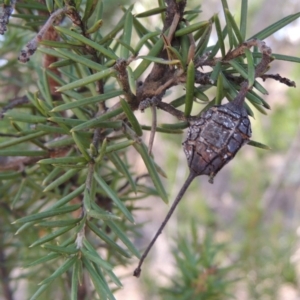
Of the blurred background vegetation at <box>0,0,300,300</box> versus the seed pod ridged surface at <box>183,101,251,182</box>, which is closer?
the seed pod ridged surface at <box>183,101,251,182</box>

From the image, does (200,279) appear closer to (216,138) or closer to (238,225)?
(216,138)

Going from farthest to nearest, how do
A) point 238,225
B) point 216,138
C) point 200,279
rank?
point 238,225 < point 200,279 < point 216,138

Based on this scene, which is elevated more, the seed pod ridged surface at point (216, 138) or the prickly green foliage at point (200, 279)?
the seed pod ridged surface at point (216, 138)

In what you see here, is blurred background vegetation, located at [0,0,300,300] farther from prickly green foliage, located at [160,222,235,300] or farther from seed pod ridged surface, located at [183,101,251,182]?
seed pod ridged surface, located at [183,101,251,182]

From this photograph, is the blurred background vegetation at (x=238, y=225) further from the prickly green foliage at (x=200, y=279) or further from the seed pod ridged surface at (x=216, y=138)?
the seed pod ridged surface at (x=216, y=138)

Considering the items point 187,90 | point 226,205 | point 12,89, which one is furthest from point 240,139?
point 226,205

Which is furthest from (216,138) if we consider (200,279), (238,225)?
(238,225)

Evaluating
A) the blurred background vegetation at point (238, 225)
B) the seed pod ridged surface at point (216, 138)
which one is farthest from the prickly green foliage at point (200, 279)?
the seed pod ridged surface at point (216, 138)

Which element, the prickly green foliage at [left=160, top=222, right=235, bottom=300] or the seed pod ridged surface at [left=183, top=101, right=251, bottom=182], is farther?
the prickly green foliage at [left=160, top=222, right=235, bottom=300]

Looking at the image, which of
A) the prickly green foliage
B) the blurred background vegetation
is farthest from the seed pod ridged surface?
the prickly green foliage

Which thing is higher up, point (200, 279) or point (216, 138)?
point (216, 138)

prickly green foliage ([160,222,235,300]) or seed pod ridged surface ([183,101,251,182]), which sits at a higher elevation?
seed pod ridged surface ([183,101,251,182])
